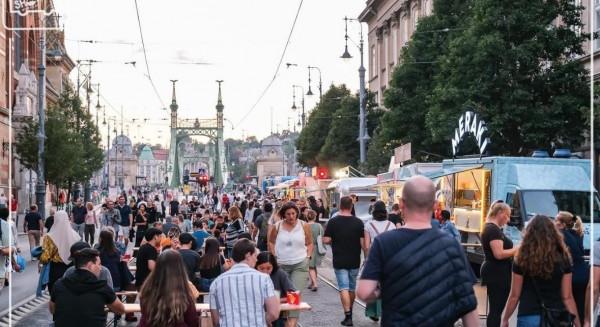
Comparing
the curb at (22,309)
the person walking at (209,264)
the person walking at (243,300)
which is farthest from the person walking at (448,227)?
the person walking at (243,300)

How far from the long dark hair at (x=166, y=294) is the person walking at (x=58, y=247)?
20.8 ft

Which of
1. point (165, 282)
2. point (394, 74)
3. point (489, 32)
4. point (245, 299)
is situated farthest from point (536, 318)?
point (394, 74)

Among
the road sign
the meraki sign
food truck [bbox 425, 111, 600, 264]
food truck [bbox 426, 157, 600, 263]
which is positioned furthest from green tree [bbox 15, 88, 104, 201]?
food truck [bbox 426, 157, 600, 263]

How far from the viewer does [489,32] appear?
31.7 m

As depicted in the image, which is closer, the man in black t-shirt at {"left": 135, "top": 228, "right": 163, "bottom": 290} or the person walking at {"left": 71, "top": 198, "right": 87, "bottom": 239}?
the man in black t-shirt at {"left": 135, "top": 228, "right": 163, "bottom": 290}

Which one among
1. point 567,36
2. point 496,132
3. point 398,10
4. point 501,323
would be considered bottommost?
point 501,323

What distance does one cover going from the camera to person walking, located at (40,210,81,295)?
13.1 m

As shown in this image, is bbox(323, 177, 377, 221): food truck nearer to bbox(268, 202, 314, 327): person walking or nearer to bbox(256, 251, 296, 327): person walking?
bbox(268, 202, 314, 327): person walking

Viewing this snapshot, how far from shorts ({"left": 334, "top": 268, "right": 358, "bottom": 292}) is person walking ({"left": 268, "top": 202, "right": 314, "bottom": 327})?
492mm

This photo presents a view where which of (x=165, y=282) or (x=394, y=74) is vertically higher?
(x=394, y=74)

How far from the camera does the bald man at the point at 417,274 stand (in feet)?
17.9

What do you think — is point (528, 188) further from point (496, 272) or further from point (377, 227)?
point (496, 272)

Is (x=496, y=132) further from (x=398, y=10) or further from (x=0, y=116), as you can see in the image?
(x=398, y=10)

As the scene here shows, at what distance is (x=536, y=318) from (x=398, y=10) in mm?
56537
